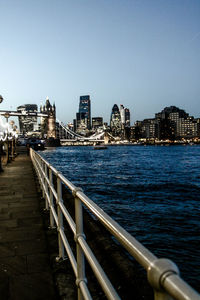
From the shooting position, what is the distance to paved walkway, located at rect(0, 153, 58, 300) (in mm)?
2715

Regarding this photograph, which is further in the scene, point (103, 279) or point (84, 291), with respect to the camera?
point (84, 291)

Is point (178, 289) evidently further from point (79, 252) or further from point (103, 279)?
point (79, 252)

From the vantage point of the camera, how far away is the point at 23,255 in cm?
359

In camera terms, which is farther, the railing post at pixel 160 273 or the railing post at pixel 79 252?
the railing post at pixel 79 252

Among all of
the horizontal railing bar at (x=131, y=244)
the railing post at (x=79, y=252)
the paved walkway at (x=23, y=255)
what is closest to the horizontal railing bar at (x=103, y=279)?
the railing post at (x=79, y=252)

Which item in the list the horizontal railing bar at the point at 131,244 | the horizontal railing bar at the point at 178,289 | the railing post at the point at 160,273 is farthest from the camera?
the horizontal railing bar at the point at 131,244

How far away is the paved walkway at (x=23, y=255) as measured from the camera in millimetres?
2715

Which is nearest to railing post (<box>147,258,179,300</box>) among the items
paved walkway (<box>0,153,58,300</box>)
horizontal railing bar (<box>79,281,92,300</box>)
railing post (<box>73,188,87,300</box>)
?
horizontal railing bar (<box>79,281,92,300</box>)

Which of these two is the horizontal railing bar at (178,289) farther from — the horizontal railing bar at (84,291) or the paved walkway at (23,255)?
the paved walkway at (23,255)

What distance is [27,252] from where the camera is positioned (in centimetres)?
370

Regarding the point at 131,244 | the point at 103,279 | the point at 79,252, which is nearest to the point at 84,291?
the point at 79,252

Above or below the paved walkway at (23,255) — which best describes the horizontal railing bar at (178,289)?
above

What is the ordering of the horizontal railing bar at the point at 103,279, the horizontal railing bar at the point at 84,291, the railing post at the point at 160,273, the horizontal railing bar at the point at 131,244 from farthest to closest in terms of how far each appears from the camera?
the horizontal railing bar at the point at 84,291 < the horizontal railing bar at the point at 103,279 < the horizontal railing bar at the point at 131,244 < the railing post at the point at 160,273

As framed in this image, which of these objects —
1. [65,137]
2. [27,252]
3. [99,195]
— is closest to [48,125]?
[65,137]
